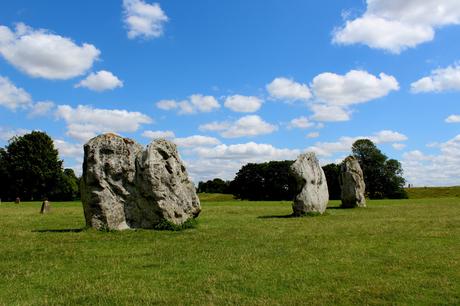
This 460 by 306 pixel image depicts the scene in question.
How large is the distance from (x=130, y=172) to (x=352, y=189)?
2156 cm

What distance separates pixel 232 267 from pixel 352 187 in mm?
26991

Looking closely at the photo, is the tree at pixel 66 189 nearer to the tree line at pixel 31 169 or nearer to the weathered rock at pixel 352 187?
the tree line at pixel 31 169

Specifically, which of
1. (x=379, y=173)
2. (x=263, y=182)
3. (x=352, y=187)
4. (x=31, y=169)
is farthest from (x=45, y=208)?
(x=379, y=173)

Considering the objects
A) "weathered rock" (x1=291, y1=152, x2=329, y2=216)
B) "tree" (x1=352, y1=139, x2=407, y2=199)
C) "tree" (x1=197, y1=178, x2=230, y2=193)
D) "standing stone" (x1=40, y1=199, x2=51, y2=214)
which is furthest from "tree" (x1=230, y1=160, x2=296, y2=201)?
"weathered rock" (x1=291, y1=152, x2=329, y2=216)

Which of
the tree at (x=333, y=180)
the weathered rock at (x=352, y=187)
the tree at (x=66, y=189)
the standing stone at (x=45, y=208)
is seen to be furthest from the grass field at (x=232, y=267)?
the tree at (x=333, y=180)

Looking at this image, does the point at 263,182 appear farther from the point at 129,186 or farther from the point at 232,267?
the point at 232,267

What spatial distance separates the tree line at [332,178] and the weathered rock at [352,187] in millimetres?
46367

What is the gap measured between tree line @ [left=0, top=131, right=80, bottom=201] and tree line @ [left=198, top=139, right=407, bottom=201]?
114 ft

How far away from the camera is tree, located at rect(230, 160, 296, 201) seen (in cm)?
8925

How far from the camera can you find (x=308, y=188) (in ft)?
92.9

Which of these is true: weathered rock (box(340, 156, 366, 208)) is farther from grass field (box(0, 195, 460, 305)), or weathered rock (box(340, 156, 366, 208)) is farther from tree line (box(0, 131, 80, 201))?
tree line (box(0, 131, 80, 201))

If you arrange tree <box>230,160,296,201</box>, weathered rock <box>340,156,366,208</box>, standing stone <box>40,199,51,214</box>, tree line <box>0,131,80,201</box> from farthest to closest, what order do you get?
tree <box>230,160,296,201</box> < tree line <box>0,131,80,201</box> < weathered rock <box>340,156,366,208</box> < standing stone <box>40,199,51,214</box>

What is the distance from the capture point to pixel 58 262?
12.4 meters

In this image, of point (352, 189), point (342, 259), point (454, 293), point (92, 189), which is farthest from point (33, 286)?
point (352, 189)
